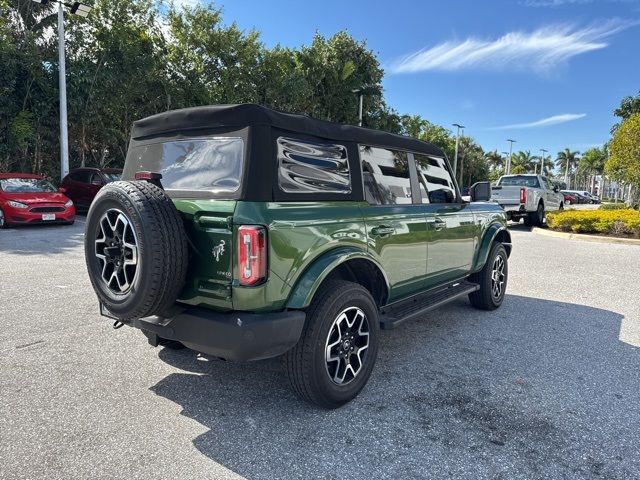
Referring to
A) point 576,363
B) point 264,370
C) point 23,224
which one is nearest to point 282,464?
point 264,370

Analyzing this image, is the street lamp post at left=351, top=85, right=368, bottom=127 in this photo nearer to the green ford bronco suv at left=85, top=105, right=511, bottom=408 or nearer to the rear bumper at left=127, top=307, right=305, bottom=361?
the green ford bronco suv at left=85, top=105, right=511, bottom=408

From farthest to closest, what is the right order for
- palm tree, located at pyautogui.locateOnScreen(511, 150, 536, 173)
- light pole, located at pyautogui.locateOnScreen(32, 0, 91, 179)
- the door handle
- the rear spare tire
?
palm tree, located at pyautogui.locateOnScreen(511, 150, 536, 173) < light pole, located at pyautogui.locateOnScreen(32, 0, 91, 179) < the door handle < the rear spare tire

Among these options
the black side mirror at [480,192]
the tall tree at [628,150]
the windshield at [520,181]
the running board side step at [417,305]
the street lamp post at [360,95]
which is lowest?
the running board side step at [417,305]

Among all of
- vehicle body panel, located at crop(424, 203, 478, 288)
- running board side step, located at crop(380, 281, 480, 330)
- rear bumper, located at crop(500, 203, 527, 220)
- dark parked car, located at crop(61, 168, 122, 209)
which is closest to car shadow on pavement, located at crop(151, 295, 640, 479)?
running board side step, located at crop(380, 281, 480, 330)

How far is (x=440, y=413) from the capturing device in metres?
2.99

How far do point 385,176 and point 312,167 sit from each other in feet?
2.83

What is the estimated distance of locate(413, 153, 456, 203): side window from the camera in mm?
4238

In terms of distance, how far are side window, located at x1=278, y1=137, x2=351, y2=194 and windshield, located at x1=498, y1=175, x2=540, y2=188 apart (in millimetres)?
14127

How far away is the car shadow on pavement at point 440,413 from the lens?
2465 millimetres

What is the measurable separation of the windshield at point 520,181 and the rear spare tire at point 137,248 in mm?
15292

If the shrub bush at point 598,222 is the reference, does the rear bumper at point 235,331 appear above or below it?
below

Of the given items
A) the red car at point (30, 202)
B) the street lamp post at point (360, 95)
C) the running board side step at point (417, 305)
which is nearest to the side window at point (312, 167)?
the running board side step at point (417, 305)

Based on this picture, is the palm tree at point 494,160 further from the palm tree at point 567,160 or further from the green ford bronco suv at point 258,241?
the green ford bronco suv at point 258,241

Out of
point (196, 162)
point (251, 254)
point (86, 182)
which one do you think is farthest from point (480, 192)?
point (86, 182)
